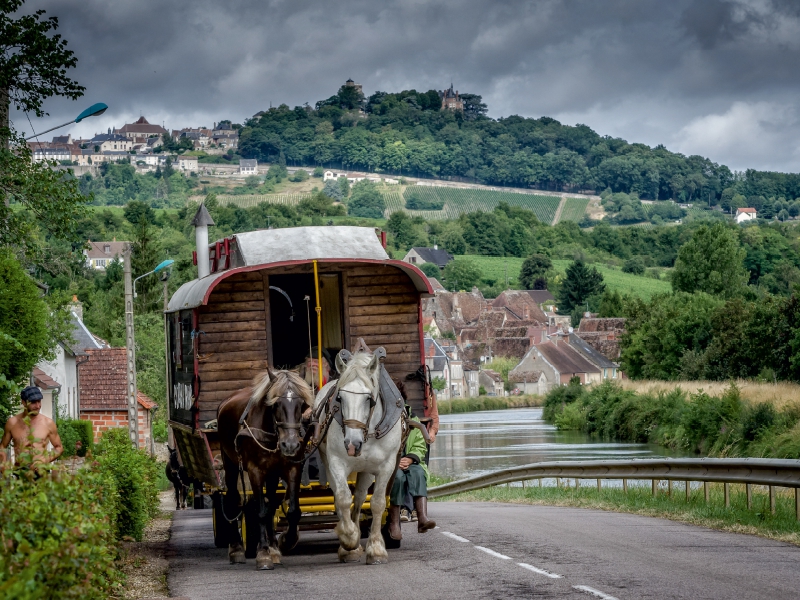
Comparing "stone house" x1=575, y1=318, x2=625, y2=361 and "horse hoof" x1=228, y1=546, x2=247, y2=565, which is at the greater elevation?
"stone house" x1=575, y1=318, x2=625, y2=361

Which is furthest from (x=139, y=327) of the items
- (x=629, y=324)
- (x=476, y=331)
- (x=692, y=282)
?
(x=476, y=331)

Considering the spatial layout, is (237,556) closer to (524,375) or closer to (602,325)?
(524,375)

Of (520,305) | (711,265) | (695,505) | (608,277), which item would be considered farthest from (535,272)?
(695,505)

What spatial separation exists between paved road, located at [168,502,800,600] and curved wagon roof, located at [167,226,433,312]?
306 centimetres

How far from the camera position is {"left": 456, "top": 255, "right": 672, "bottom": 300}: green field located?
16525 cm

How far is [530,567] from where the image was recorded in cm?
1056

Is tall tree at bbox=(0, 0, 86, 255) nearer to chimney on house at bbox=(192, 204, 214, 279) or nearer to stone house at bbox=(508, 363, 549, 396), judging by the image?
chimney on house at bbox=(192, 204, 214, 279)

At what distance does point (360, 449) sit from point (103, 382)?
152 feet

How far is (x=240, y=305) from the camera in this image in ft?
46.4

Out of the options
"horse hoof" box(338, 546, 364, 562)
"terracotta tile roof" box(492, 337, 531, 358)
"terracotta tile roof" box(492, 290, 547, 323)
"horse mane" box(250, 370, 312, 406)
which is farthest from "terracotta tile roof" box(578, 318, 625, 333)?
"horse mane" box(250, 370, 312, 406)

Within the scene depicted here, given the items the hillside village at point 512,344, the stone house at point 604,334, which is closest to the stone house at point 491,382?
the hillside village at point 512,344

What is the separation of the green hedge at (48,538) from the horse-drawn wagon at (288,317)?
666cm

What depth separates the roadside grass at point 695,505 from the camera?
13.6 metres

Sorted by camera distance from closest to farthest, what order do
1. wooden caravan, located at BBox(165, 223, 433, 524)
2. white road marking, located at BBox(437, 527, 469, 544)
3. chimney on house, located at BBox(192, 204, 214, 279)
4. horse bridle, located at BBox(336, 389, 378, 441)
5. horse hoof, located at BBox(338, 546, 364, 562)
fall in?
1. horse bridle, located at BBox(336, 389, 378, 441)
2. horse hoof, located at BBox(338, 546, 364, 562)
3. white road marking, located at BBox(437, 527, 469, 544)
4. wooden caravan, located at BBox(165, 223, 433, 524)
5. chimney on house, located at BBox(192, 204, 214, 279)
